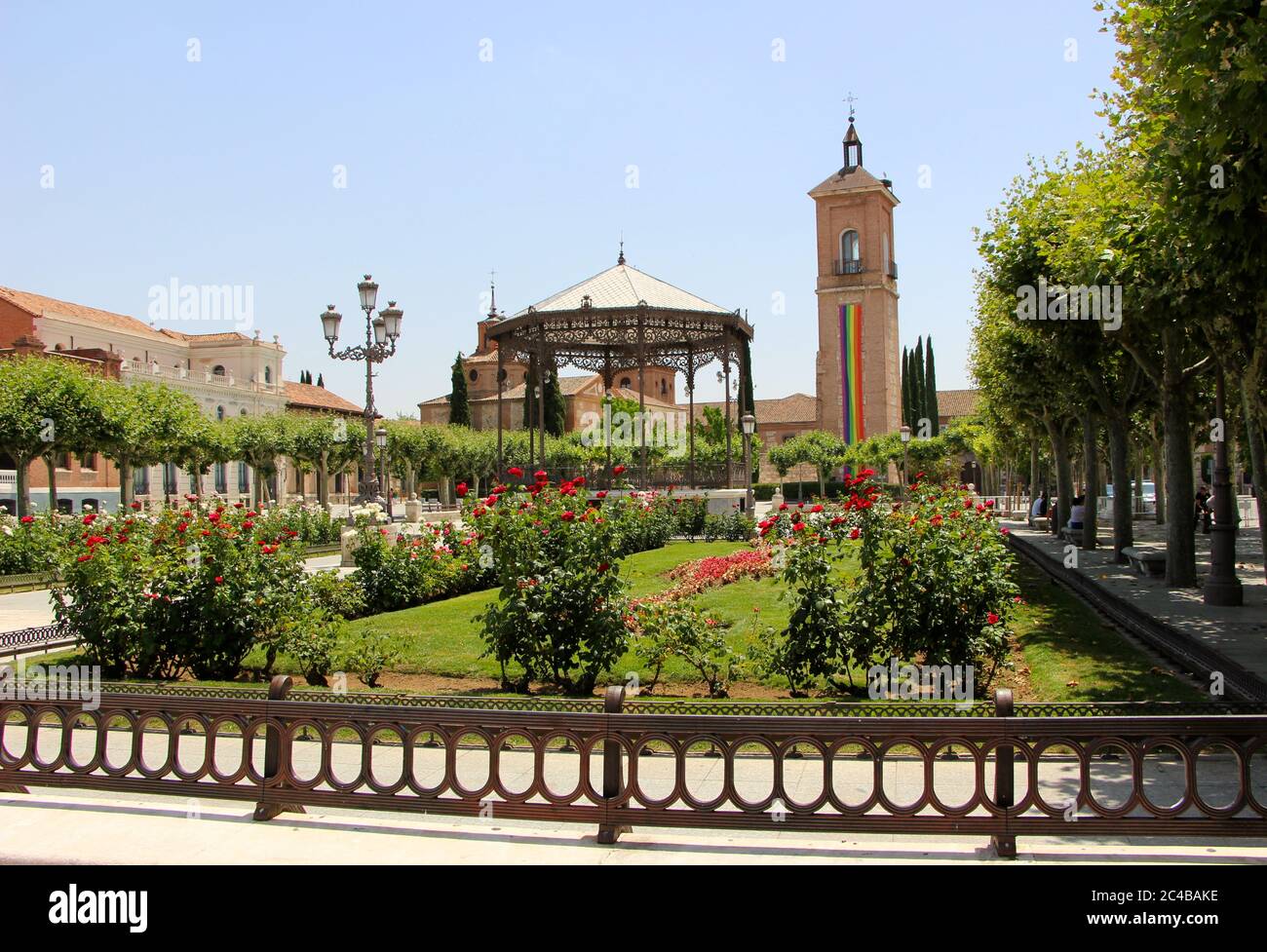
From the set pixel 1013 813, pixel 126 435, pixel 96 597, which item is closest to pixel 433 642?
pixel 96 597

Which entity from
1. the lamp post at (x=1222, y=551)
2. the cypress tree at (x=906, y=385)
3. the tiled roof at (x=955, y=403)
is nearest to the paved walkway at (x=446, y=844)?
the lamp post at (x=1222, y=551)

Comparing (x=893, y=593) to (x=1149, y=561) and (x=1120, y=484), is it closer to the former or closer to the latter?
(x=1149, y=561)

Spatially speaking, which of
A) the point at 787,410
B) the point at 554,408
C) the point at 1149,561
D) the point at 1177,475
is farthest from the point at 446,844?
the point at 787,410

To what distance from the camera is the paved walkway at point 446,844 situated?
4457mm

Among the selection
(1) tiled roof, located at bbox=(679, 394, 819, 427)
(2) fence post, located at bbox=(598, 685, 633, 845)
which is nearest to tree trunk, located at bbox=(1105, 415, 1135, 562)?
(2) fence post, located at bbox=(598, 685, 633, 845)

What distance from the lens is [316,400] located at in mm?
70188

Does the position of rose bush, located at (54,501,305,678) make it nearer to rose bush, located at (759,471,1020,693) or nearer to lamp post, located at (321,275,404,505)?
rose bush, located at (759,471,1020,693)

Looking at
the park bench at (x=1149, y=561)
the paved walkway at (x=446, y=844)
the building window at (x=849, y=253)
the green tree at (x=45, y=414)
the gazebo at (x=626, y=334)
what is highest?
the building window at (x=849, y=253)

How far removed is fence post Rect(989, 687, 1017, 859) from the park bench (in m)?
12.9

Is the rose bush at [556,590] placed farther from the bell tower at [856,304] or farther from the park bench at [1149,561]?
the bell tower at [856,304]

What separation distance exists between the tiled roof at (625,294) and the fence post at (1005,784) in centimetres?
1814

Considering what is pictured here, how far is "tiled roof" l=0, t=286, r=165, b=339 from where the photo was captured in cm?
5112
